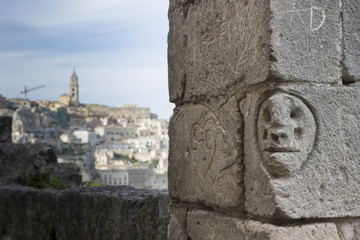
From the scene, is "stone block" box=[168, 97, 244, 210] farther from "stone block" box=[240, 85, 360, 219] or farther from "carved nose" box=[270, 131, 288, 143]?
"carved nose" box=[270, 131, 288, 143]

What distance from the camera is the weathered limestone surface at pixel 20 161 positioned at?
8773 mm

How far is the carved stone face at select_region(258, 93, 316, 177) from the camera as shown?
267 centimetres

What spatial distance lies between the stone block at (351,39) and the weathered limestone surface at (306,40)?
0.05 meters

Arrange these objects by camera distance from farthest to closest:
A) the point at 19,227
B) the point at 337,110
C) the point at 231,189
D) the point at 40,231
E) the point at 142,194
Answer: the point at 19,227
the point at 40,231
the point at 142,194
the point at 231,189
the point at 337,110

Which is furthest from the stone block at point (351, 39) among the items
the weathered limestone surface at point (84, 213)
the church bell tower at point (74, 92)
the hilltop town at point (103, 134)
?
the church bell tower at point (74, 92)

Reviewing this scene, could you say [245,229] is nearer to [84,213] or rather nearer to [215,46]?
[215,46]

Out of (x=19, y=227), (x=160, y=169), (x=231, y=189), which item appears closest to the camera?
(x=231, y=189)

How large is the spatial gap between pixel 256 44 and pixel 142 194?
261 cm

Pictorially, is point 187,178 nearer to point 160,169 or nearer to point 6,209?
point 6,209

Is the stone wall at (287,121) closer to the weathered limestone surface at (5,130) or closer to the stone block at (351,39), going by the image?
the stone block at (351,39)

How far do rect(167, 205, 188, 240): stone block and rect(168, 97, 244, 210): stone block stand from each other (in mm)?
89

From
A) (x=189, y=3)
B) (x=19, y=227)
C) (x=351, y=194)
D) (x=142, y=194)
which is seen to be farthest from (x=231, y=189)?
(x=19, y=227)

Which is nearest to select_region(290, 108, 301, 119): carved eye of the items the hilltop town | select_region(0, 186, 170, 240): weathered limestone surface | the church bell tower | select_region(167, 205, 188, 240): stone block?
select_region(167, 205, 188, 240): stone block

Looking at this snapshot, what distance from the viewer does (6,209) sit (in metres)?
7.19
